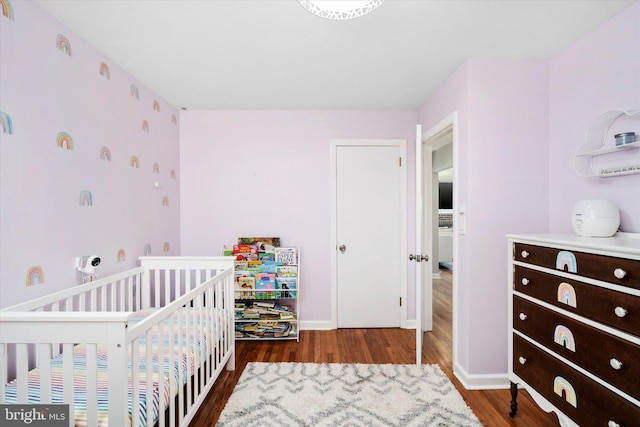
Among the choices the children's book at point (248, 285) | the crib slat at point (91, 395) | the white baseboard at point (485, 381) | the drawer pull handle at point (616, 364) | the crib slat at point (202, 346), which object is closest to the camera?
the crib slat at point (91, 395)

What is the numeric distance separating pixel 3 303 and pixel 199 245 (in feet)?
5.84

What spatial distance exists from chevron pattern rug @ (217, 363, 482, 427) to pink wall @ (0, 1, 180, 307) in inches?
50.8

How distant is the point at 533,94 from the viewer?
2086mm

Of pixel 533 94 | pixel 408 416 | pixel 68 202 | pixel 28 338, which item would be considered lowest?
pixel 408 416

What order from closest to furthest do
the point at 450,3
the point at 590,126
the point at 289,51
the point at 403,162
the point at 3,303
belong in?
the point at 3,303 → the point at 450,3 → the point at 590,126 → the point at 289,51 → the point at 403,162

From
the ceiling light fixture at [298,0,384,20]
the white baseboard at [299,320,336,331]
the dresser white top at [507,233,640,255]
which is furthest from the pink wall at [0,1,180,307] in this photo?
the dresser white top at [507,233,640,255]

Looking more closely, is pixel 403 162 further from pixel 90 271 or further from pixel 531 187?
pixel 90 271

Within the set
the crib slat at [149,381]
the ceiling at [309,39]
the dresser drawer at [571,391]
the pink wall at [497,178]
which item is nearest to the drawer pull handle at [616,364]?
the dresser drawer at [571,391]

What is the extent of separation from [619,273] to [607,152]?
810 mm

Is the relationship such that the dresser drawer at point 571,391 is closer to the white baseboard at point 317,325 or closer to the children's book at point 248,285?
the white baseboard at point 317,325

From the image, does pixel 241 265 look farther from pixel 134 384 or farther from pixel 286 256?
pixel 134 384

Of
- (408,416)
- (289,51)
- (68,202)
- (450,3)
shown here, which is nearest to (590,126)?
(450,3)

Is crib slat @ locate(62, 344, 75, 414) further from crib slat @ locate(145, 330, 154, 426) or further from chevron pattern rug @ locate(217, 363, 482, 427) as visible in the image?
chevron pattern rug @ locate(217, 363, 482, 427)

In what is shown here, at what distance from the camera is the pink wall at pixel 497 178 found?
2072 mm
